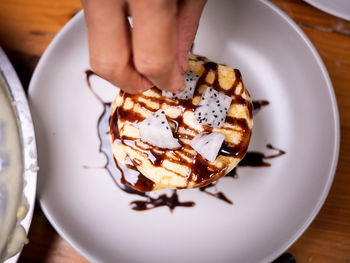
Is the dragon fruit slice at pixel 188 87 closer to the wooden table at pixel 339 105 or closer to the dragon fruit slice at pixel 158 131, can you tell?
the dragon fruit slice at pixel 158 131

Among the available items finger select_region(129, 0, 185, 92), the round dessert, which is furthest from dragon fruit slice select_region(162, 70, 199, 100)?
finger select_region(129, 0, 185, 92)

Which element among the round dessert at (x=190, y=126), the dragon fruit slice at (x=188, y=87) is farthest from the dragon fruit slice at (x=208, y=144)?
the dragon fruit slice at (x=188, y=87)

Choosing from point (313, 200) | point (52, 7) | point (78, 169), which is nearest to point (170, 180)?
point (78, 169)

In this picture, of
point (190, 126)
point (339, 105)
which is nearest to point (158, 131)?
point (190, 126)

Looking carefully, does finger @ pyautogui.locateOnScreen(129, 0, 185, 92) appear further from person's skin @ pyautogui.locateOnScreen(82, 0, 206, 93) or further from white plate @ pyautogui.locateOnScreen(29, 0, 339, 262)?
white plate @ pyautogui.locateOnScreen(29, 0, 339, 262)

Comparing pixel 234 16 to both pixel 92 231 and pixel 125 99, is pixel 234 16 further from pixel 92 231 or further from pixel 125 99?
pixel 92 231

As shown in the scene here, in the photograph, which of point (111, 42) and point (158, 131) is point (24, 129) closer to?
point (158, 131)

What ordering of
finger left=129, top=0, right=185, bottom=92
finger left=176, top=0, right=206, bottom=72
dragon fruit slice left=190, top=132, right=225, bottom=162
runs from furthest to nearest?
1. dragon fruit slice left=190, top=132, right=225, bottom=162
2. finger left=176, top=0, right=206, bottom=72
3. finger left=129, top=0, right=185, bottom=92
